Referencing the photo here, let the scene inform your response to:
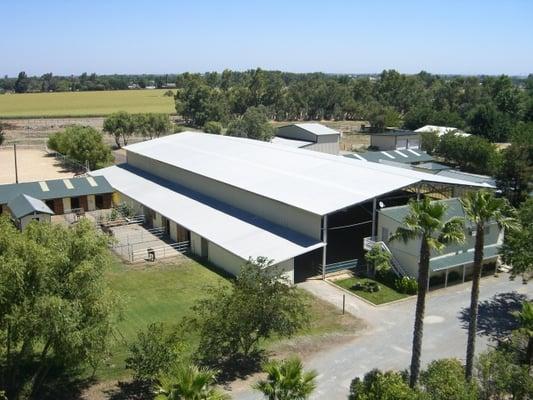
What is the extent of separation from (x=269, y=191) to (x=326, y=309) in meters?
12.3

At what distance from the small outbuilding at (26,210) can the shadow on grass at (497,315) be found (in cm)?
3474

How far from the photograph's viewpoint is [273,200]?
40312 mm

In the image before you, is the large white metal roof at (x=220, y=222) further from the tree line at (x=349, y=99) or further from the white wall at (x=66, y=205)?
the tree line at (x=349, y=99)

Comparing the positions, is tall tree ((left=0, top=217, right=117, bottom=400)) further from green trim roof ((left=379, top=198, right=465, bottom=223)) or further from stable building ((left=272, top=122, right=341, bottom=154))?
stable building ((left=272, top=122, right=341, bottom=154))

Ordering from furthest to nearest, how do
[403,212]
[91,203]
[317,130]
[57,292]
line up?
[317,130]
[91,203]
[403,212]
[57,292]

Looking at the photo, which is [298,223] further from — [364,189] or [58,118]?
[58,118]

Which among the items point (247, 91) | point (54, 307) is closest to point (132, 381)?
point (54, 307)

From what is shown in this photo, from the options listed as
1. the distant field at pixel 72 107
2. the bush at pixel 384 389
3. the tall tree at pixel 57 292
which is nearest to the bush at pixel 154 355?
the tall tree at pixel 57 292

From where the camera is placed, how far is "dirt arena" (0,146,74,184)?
71625mm

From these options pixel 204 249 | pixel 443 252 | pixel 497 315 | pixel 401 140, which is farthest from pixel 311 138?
pixel 497 315

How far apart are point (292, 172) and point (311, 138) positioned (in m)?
40.9

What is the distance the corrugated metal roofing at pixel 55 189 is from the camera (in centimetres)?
5300

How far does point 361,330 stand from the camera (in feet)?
97.1

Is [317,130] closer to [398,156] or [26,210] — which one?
[398,156]
